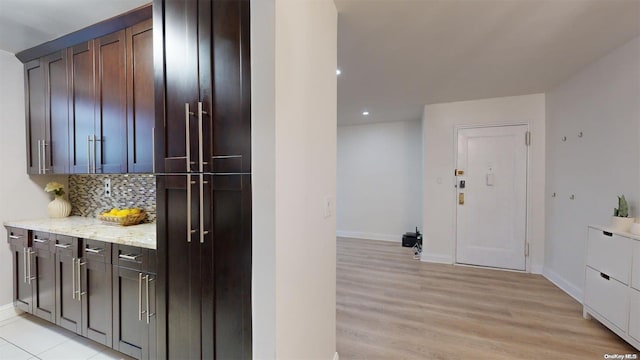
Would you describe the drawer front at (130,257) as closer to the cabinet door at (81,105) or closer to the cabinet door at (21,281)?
the cabinet door at (81,105)

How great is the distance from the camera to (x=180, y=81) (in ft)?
4.33

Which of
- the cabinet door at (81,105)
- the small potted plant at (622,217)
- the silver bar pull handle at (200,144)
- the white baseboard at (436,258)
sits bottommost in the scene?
the white baseboard at (436,258)

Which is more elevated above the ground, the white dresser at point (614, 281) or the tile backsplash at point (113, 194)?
the tile backsplash at point (113, 194)

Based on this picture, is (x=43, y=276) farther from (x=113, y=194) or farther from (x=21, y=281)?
(x=113, y=194)

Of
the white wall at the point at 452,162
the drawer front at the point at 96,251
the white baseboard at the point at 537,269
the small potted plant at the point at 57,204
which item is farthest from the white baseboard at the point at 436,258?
the small potted plant at the point at 57,204

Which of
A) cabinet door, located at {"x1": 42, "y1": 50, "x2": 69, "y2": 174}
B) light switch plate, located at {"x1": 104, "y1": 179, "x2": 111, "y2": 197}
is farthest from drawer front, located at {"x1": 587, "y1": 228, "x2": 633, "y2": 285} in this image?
cabinet door, located at {"x1": 42, "y1": 50, "x2": 69, "y2": 174}

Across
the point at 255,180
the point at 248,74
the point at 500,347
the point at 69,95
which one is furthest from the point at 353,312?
the point at 69,95

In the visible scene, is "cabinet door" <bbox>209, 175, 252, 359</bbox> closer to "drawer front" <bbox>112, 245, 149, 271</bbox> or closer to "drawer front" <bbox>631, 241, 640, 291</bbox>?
"drawer front" <bbox>112, 245, 149, 271</bbox>

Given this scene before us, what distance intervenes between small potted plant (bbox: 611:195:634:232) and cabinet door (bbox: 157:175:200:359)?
3069 mm

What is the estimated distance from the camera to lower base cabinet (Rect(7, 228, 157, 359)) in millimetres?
1582

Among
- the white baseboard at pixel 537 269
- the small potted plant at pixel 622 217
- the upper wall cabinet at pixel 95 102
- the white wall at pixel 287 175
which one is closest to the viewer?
the white wall at pixel 287 175

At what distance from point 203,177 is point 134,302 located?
1.07 meters

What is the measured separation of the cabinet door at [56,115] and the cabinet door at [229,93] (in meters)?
1.88

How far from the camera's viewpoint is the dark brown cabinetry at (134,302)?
1.55m
